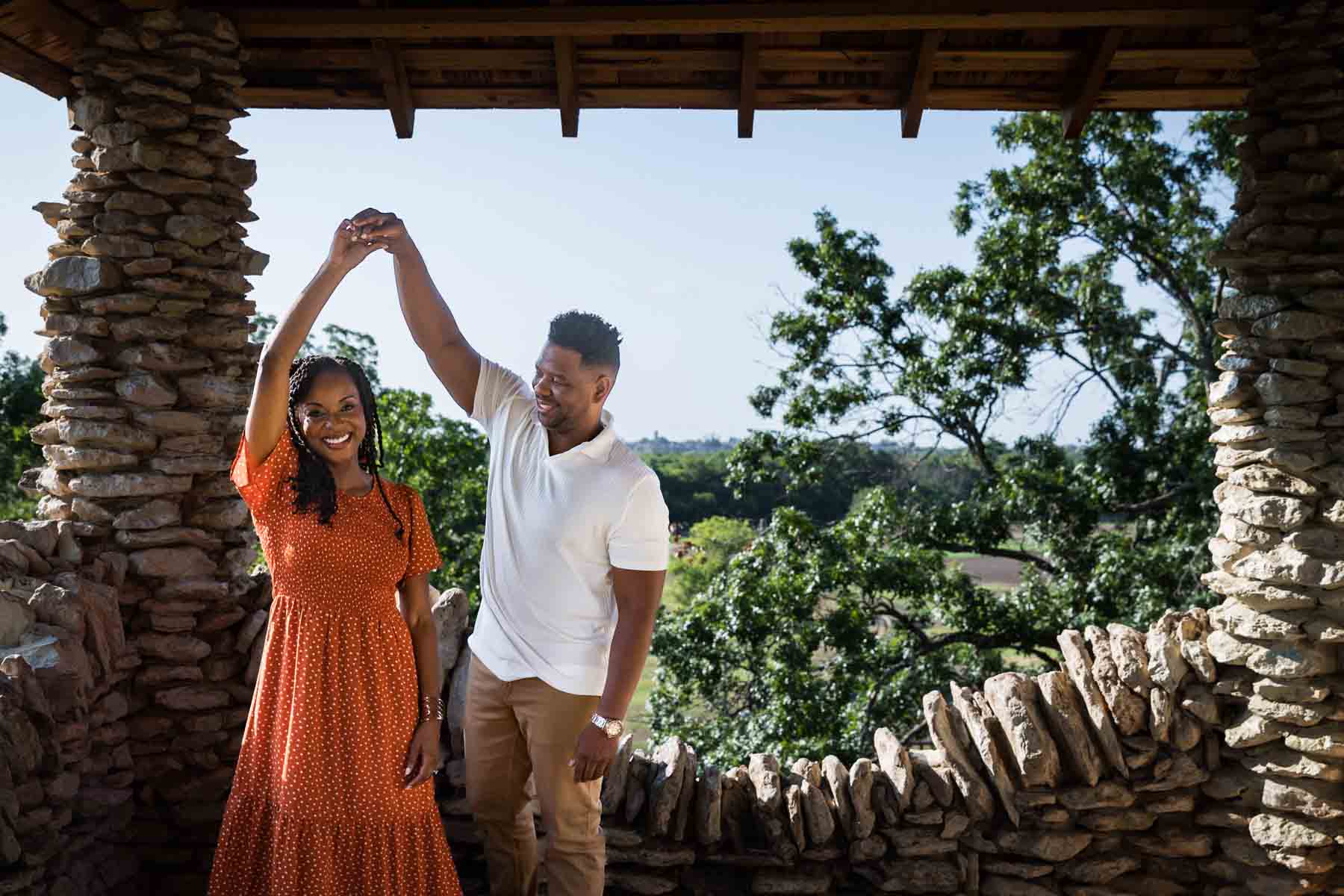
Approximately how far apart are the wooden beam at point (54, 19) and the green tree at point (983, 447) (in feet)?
22.1

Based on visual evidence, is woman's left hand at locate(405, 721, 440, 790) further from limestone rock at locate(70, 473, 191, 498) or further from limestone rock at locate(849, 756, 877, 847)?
limestone rock at locate(849, 756, 877, 847)

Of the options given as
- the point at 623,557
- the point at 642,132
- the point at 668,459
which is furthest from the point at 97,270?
the point at 668,459

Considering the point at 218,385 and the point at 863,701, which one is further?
the point at 863,701

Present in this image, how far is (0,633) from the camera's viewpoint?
3508 millimetres

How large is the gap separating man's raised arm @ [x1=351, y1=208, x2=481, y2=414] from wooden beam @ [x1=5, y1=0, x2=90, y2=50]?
193cm

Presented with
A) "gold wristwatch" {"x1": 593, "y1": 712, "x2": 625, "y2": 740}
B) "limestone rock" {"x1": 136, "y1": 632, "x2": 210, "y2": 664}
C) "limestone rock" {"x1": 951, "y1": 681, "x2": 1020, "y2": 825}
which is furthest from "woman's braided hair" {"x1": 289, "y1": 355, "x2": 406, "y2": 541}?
"limestone rock" {"x1": 951, "y1": 681, "x2": 1020, "y2": 825}

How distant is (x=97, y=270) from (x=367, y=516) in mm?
1949

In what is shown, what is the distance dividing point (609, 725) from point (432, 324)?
4.27 feet

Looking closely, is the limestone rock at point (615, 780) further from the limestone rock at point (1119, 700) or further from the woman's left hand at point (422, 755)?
the limestone rock at point (1119, 700)

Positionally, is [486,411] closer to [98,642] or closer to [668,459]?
[98,642]

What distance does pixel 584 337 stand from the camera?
122 inches

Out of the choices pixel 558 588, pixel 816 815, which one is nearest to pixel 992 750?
pixel 816 815

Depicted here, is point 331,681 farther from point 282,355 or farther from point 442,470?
point 442,470

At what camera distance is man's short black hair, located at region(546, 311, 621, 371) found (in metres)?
3.08
